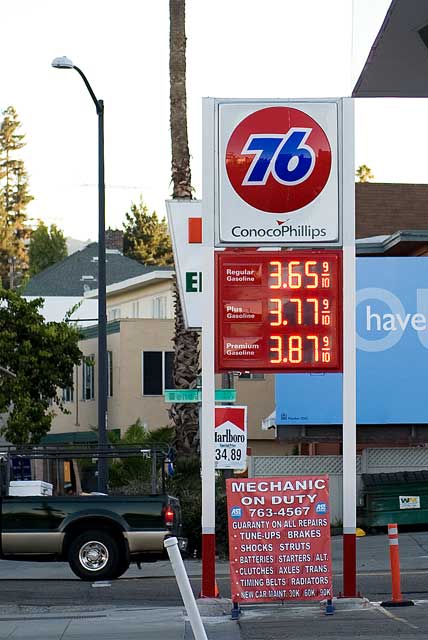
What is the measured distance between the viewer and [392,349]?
110ft

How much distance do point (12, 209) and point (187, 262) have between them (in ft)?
277

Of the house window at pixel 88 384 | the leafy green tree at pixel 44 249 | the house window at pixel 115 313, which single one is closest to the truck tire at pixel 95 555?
the house window at pixel 88 384

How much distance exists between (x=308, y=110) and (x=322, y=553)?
464 cm

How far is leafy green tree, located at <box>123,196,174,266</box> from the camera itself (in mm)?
102438

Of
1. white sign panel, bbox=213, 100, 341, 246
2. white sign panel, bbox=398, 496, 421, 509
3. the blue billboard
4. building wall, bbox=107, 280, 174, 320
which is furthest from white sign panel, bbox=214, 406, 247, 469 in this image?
building wall, bbox=107, 280, 174, 320

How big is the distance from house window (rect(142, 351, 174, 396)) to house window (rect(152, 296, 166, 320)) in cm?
753

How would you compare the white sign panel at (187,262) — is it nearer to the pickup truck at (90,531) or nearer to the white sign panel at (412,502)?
the pickup truck at (90,531)

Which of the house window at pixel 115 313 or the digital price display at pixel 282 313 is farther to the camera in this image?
the house window at pixel 115 313

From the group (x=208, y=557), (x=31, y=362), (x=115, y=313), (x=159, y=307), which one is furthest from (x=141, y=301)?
(x=208, y=557)

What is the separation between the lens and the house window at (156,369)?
4091 centimetres

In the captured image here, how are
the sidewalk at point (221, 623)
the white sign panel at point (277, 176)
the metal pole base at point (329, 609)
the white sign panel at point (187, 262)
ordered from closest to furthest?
the sidewalk at point (221, 623) < the metal pole base at point (329, 609) < the white sign panel at point (277, 176) < the white sign panel at point (187, 262)

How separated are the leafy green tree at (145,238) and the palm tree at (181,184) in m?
74.9

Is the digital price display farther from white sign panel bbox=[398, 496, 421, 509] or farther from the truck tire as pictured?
white sign panel bbox=[398, 496, 421, 509]

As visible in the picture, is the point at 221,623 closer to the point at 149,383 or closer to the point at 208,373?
the point at 208,373
